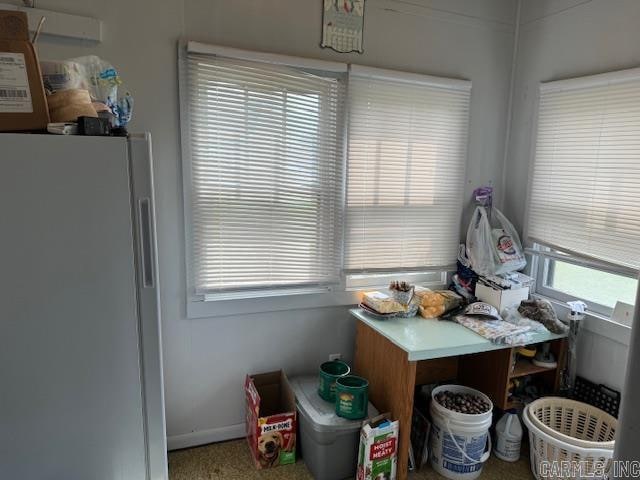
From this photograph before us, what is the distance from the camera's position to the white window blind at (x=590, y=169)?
2055 millimetres

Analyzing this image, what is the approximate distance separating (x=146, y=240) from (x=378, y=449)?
56.3 inches

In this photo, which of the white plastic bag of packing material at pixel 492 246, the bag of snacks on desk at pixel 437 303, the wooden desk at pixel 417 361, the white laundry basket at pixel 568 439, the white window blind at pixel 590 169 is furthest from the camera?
the white plastic bag of packing material at pixel 492 246

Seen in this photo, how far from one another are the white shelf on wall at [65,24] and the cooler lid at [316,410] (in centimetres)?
191

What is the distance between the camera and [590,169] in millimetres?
2238

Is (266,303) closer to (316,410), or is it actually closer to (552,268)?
(316,410)

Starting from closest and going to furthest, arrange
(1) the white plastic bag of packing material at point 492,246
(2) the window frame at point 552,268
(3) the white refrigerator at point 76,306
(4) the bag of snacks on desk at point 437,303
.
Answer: (3) the white refrigerator at point 76,306
(2) the window frame at point 552,268
(4) the bag of snacks on desk at point 437,303
(1) the white plastic bag of packing material at point 492,246

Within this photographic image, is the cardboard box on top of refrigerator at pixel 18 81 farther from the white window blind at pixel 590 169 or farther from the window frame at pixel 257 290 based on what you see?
the white window blind at pixel 590 169

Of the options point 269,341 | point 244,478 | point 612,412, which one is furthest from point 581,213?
point 244,478

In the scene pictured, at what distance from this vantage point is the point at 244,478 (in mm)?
2074

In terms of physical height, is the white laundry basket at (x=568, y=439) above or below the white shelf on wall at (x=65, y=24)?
below

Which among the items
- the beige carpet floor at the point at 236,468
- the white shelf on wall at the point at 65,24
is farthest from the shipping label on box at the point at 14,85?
the beige carpet floor at the point at 236,468

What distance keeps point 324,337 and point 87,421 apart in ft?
4.82

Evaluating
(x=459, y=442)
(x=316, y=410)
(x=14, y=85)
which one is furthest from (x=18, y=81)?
(x=459, y=442)

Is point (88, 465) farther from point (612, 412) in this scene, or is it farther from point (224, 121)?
point (612, 412)
